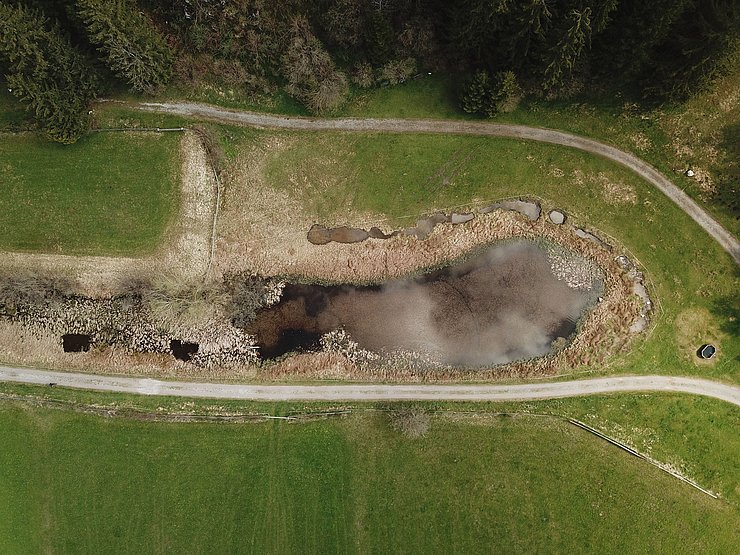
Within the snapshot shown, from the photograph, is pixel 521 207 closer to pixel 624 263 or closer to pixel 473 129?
pixel 473 129

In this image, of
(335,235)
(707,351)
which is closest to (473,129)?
(335,235)

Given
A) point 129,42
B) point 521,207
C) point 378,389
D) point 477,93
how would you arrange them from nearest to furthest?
1. point 129,42
2. point 477,93
3. point 378,389
4. point 521,207

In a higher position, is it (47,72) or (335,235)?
(47,72)

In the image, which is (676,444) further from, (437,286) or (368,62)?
(368,62)

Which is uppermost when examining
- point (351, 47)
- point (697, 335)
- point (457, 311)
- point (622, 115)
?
point (351, 47)

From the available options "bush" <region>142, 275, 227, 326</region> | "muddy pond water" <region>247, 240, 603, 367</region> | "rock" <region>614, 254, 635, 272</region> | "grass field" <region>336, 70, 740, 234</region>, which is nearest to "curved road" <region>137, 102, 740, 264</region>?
"grass field" <region>336, 70, 740, 234</region>

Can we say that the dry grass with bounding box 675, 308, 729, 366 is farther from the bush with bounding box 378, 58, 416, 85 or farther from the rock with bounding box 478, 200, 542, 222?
the bush with bounding box 378, 58, 416, 85
